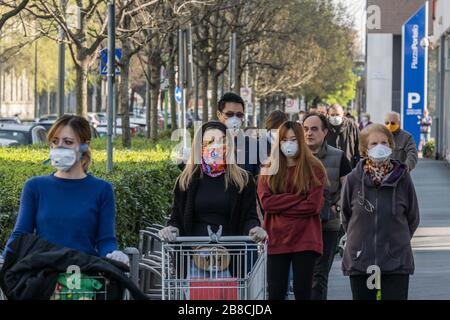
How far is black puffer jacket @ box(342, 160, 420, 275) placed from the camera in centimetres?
837

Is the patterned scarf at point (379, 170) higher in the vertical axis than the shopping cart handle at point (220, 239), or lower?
higher

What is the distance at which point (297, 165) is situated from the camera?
945 centimetres

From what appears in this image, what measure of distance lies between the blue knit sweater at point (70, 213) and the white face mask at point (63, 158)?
9 centimetres

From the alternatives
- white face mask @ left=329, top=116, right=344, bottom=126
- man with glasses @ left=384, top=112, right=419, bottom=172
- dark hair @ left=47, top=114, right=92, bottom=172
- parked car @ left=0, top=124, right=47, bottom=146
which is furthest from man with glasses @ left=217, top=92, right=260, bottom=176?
parked car @ left=0, top=124, right=47, bottom=146

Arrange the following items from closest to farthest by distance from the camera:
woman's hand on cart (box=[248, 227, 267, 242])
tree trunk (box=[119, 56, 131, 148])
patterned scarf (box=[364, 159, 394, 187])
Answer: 1. woman's hand on cart (box=[248, 227, 267, 242])
2. patterned scarf (box=[364, 159, 394, 187])
3. tree trunk (box=[119, 56, 131, 148])

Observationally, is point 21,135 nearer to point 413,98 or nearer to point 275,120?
point 275,120

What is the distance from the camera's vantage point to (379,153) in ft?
28.0

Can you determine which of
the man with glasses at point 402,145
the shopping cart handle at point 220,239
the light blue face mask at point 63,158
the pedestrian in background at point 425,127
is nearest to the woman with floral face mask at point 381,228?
the shopping cart handle at point 220,239

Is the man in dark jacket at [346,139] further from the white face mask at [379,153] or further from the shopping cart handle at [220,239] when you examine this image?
the shopping cart handle at [220,239]

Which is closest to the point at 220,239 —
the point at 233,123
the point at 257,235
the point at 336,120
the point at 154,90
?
the point at 257,235

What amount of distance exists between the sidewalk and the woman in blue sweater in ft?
19.6

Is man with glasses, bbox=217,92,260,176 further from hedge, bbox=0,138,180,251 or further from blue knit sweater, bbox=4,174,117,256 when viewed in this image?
blue knit sweater, bbox=4,174,117,256

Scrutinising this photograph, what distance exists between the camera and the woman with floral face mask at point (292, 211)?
932 cm

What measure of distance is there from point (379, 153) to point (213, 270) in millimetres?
1655
